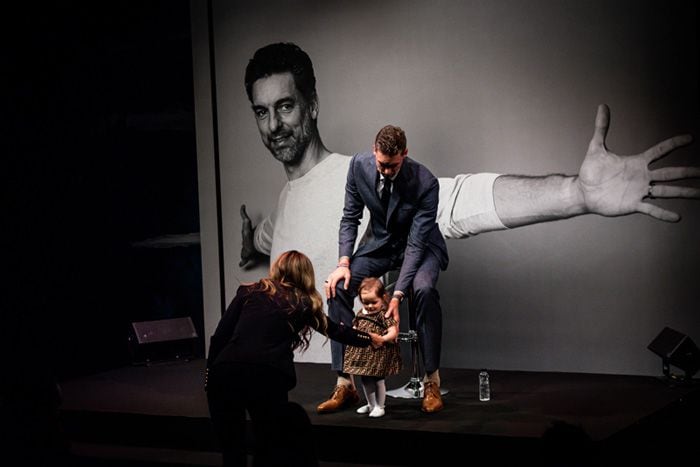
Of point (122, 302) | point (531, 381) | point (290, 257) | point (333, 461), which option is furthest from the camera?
point (122, 302)

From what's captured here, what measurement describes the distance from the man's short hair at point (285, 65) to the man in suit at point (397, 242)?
178 centimetres

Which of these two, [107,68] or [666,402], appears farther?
[107,68]

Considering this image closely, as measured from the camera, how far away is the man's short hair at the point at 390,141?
4707 mm

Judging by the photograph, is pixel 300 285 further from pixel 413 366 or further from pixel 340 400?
pixel 413 366

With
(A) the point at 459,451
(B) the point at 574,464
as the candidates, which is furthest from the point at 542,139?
(B) the point at 574,464

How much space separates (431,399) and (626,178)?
1918mm

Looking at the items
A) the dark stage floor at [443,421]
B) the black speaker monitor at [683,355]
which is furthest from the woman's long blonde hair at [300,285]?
the black speaker monitor at [683,355]

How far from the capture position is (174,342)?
23.0 ft

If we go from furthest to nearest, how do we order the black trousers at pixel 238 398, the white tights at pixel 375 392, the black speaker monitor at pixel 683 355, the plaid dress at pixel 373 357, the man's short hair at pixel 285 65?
1. the man's short hair at pixel 285 65
2. the black speaker monitor at pixel 683 355
3. the white tights at pixel 375 392
4. the plaid dress at pixel 373 357
5. the black trousers at pixel 238 398

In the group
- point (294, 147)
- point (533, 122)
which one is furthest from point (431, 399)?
point (294, 147)

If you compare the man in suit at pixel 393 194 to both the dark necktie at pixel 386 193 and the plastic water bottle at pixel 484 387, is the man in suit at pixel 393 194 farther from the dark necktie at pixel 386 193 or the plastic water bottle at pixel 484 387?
the plastic water bottle at pixel 484 387

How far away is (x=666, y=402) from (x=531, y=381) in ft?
3.06

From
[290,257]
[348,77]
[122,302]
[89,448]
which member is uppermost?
[348,77]

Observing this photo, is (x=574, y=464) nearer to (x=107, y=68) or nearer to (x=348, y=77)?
(x=348, y=77)
